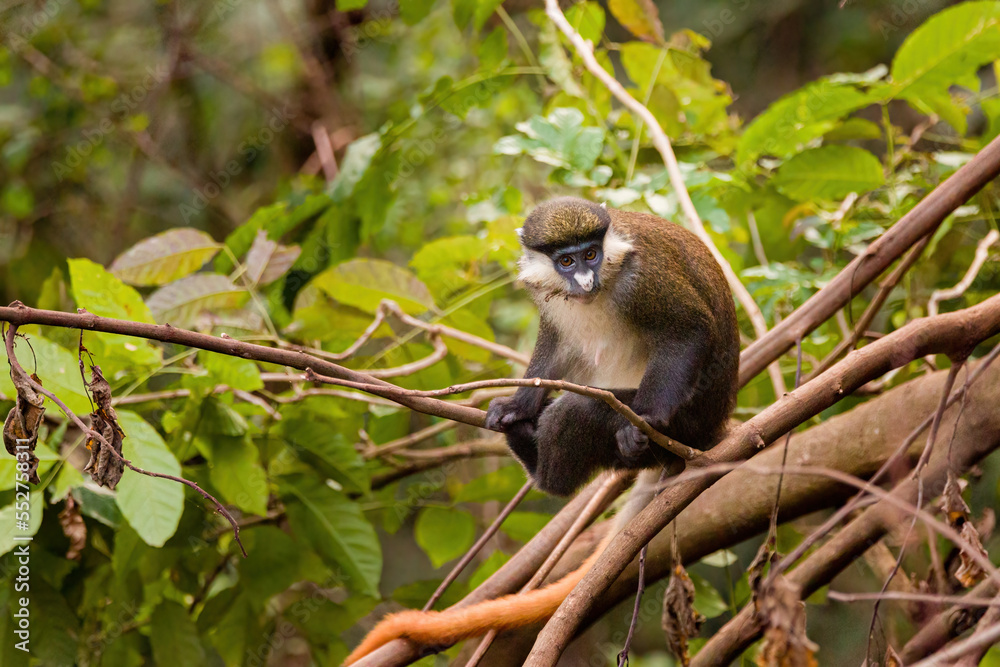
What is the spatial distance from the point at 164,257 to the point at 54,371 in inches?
40.9

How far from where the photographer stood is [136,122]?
6918mm

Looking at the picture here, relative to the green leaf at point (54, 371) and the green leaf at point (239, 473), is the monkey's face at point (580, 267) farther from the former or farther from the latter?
the green leaf at point (54, 371)

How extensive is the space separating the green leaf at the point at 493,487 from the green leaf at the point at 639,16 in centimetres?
254

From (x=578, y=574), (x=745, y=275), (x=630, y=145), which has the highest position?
(x=630, y=145)

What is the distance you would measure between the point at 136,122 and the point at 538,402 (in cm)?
510

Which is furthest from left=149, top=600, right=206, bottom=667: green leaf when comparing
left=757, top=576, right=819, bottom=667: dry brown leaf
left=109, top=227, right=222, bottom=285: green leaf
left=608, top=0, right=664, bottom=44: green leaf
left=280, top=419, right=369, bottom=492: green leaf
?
left=608, top=0, right=664, bottom=44: green leaf

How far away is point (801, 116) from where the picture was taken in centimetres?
406

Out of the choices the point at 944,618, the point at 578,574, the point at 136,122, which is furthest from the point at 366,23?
the point at 944,618

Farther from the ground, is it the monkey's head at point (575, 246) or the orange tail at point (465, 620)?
the monkey's head at point (575, 246)

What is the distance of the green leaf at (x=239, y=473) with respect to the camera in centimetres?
359

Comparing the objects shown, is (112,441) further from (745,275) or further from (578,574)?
(745,275)

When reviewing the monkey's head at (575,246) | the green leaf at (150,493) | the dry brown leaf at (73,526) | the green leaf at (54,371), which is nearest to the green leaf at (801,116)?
the monkey's head at (575,246)

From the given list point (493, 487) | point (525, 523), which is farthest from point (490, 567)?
point (493, 487)

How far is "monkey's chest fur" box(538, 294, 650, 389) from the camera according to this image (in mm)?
3338
